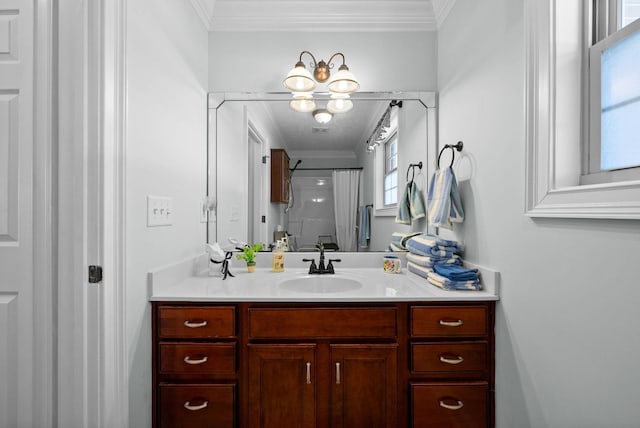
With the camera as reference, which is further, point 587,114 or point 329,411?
point 329,411

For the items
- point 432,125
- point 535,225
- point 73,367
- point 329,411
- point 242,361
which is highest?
point 432,125

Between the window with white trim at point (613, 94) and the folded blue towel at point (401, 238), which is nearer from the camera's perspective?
the window with white trim at point (613, 94)

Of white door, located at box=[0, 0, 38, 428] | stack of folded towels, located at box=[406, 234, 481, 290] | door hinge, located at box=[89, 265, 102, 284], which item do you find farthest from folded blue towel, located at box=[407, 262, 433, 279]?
white door, located at box=[0, 0, 38, 428]

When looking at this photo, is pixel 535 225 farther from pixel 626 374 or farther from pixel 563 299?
pixel 626 374

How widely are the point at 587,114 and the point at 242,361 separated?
155cm

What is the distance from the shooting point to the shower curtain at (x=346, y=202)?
6.30ft

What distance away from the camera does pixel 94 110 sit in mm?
987

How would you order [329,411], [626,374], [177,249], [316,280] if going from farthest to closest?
[316,280] < [177,249] < [329,411] < [626,374]

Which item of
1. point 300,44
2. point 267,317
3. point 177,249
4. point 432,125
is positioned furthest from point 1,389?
point 432,125

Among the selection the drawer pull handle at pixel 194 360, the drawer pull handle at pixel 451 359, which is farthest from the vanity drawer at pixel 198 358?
the drawer pull handle at pixel 451 359

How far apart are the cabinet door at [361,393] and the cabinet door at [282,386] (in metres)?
0.10

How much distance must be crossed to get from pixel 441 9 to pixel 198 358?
2252mm

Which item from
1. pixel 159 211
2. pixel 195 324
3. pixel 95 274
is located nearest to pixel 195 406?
pixel 195 324

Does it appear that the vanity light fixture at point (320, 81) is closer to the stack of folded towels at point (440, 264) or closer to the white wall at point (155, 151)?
the white wall at point (155, 151)
